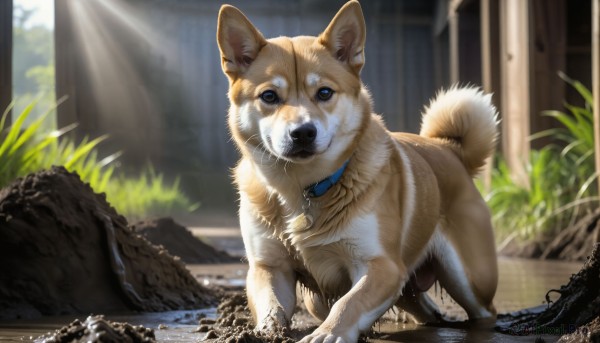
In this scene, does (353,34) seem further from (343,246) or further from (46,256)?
(46,256)

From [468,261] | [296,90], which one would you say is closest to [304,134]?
[296,90]

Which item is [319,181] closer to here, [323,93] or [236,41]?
[323,93]

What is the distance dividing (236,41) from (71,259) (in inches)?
65.4

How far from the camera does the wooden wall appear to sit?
1440 centimetres

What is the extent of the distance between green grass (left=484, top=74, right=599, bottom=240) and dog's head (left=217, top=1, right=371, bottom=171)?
4.14 meters

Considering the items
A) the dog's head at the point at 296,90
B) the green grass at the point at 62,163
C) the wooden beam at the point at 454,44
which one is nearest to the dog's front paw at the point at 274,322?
the dog's head at the point at 296,90

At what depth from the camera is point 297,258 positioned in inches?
147

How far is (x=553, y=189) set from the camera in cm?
807

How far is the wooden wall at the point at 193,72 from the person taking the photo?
14.4m

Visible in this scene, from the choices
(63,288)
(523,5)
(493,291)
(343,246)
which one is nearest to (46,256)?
(63,288)

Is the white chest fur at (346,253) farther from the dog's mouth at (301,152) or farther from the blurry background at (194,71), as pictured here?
the blurry background at (194,71)

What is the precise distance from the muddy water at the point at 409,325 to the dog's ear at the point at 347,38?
1200 millimetres

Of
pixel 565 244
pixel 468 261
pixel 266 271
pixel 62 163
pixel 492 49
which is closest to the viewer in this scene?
pixel 266 271

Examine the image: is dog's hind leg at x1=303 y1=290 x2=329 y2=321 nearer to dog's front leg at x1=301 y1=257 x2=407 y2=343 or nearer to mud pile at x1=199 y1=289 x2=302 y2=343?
mud pile at x1=199 y1=289 x2=302 y2=343
